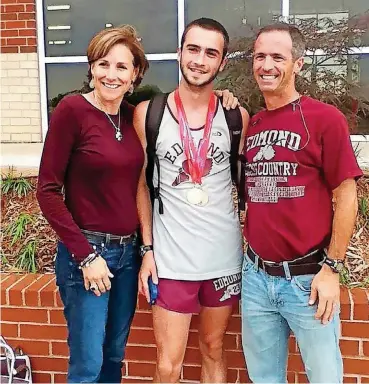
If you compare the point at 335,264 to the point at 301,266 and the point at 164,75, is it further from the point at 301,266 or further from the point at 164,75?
the point at 164,75

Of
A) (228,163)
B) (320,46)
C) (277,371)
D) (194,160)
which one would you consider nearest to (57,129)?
(194,160)

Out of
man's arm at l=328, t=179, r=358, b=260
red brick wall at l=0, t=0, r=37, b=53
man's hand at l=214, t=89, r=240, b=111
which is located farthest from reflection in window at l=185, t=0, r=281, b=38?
man's arm at l=328, t=179, r=358, b=260

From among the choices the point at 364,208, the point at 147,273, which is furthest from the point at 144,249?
the point at 364,208

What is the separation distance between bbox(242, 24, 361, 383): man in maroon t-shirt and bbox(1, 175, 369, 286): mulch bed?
116cm

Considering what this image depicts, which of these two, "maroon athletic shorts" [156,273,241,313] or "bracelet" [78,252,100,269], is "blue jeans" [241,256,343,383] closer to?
"maroon athletic shorts" [156,273,241,313]

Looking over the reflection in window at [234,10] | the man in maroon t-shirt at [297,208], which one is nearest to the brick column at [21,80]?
the reflection in window at [234,10]

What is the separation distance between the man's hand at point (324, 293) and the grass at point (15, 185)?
3112 millimetres

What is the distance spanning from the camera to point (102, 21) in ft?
25.5

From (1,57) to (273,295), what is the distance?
19.4 feet

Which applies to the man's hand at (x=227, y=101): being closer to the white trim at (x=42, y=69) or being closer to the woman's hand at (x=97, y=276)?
the woman's hand at (x=97, y=276)

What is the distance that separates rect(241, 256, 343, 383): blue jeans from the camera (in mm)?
2430

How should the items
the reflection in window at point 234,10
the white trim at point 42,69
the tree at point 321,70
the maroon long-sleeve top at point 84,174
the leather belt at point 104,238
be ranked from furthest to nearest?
the white trim at point 42,69 < the reflection in window at point 234,10 < the tree at point 321,70 < the leather belt at point 104,238 < the maroon long-sleeve top at point 84,174

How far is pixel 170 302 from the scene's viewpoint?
8.85 feet

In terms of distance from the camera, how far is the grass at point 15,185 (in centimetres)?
491
